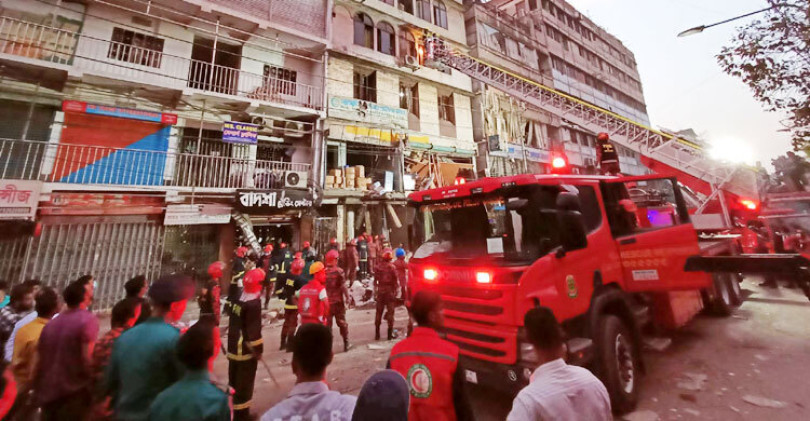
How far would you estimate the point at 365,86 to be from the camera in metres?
16.1

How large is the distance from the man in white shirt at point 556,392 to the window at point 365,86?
15.9 metres

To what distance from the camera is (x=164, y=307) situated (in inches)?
96.7

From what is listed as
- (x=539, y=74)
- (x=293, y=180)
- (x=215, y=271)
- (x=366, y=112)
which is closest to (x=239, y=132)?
(x=293, y=180)

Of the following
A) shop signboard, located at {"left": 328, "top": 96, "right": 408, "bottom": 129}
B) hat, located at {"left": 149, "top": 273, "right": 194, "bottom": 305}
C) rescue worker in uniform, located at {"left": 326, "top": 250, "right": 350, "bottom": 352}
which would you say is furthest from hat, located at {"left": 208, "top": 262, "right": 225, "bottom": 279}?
shop signboard, located at {"left": 328, "top": 96, "right": 408, "bottom": 129}

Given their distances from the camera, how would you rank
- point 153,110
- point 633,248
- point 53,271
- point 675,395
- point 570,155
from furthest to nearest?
1. point 570,155
2. point 153,110
3. point 53,271
4. point 633,248
5. point 675,395

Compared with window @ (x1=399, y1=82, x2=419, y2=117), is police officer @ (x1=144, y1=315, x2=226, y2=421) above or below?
below

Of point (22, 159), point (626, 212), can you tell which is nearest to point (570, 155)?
point (626, 212)

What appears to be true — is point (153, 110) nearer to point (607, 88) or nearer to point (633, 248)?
point (633, 248)

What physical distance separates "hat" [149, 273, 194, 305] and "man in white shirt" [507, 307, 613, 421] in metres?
2.75

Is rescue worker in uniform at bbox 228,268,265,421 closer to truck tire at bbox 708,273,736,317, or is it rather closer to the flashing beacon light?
truck tire at bbox 708,273,736,317

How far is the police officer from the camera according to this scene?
5.23ft

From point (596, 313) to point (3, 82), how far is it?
1718cm

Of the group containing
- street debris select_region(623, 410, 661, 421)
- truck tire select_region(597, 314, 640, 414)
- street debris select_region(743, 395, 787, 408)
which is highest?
truck tire select_region(597, 314, 640, 414)

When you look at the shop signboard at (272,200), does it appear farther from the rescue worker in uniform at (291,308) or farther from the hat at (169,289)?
the hat at (169,289)
